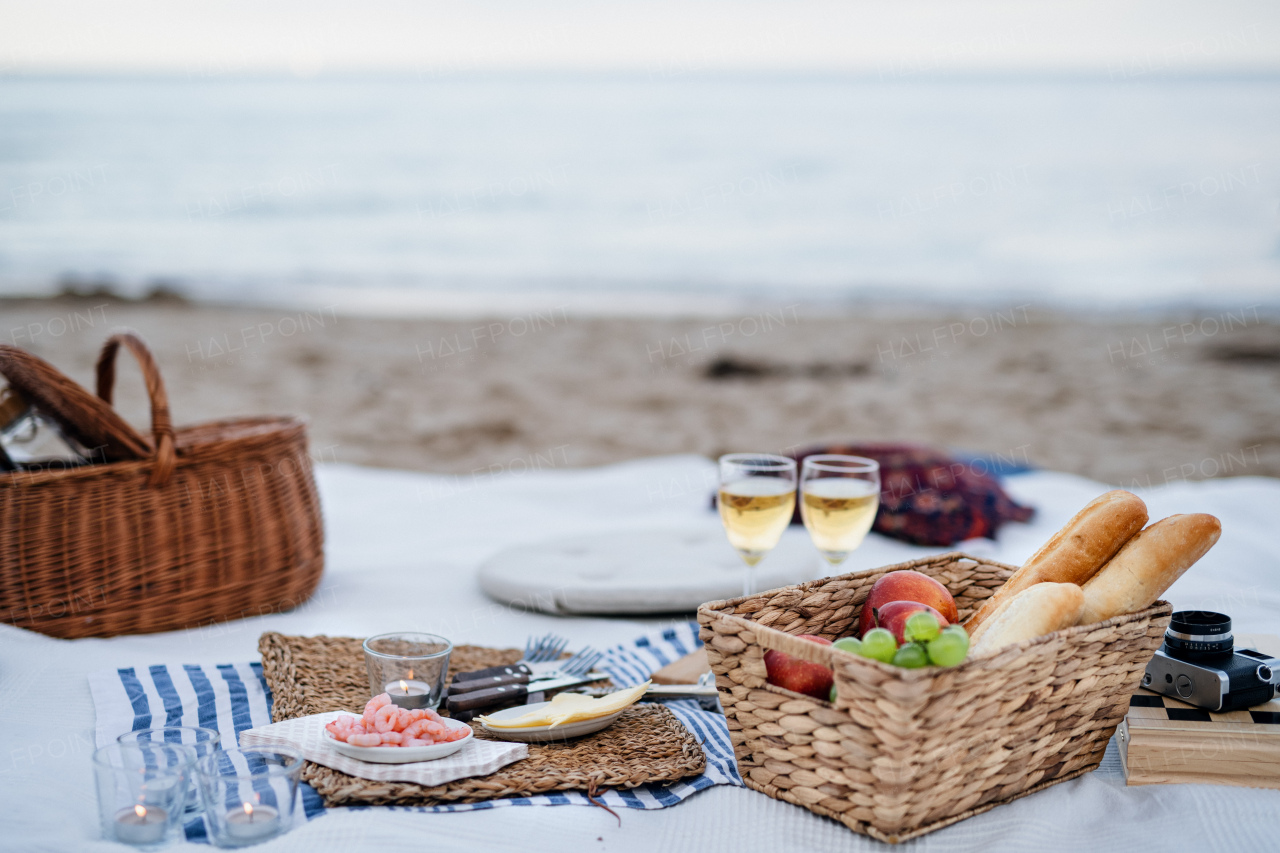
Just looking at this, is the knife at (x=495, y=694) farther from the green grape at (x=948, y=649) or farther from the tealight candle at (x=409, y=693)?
the green grape at (x=948, y=649)

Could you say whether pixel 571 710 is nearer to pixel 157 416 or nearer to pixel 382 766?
pixel 382 766

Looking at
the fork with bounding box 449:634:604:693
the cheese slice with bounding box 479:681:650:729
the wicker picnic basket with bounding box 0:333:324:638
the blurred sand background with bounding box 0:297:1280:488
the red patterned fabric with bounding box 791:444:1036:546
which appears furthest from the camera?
the blurred sand background with bounding box 0:297:1280:488

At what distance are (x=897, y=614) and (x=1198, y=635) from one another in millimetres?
498

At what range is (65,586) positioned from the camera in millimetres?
2186

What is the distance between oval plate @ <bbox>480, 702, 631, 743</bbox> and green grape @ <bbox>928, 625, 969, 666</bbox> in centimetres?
64

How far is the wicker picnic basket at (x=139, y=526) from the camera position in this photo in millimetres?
2143

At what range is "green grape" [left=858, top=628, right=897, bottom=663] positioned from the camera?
122cm

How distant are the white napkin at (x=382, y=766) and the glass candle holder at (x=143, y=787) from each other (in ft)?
0.57

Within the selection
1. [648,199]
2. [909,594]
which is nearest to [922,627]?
[909,594]

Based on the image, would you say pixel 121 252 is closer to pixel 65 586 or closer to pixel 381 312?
pixel 381 312

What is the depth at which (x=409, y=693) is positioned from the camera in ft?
5.48

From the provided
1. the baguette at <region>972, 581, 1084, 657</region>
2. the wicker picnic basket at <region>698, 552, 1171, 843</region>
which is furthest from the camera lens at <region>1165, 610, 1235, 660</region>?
the baguette at <region>972, 581, 1084, 657</region>

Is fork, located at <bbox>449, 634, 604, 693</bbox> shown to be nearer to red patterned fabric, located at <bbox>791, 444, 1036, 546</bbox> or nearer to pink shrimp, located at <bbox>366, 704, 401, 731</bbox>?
pink shrimp, located at <bbox>366, 704, 401, 731</bbox>

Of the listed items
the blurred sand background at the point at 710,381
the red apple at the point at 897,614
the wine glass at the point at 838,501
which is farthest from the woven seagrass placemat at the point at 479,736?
the blurred sand background at the point at 710,381
